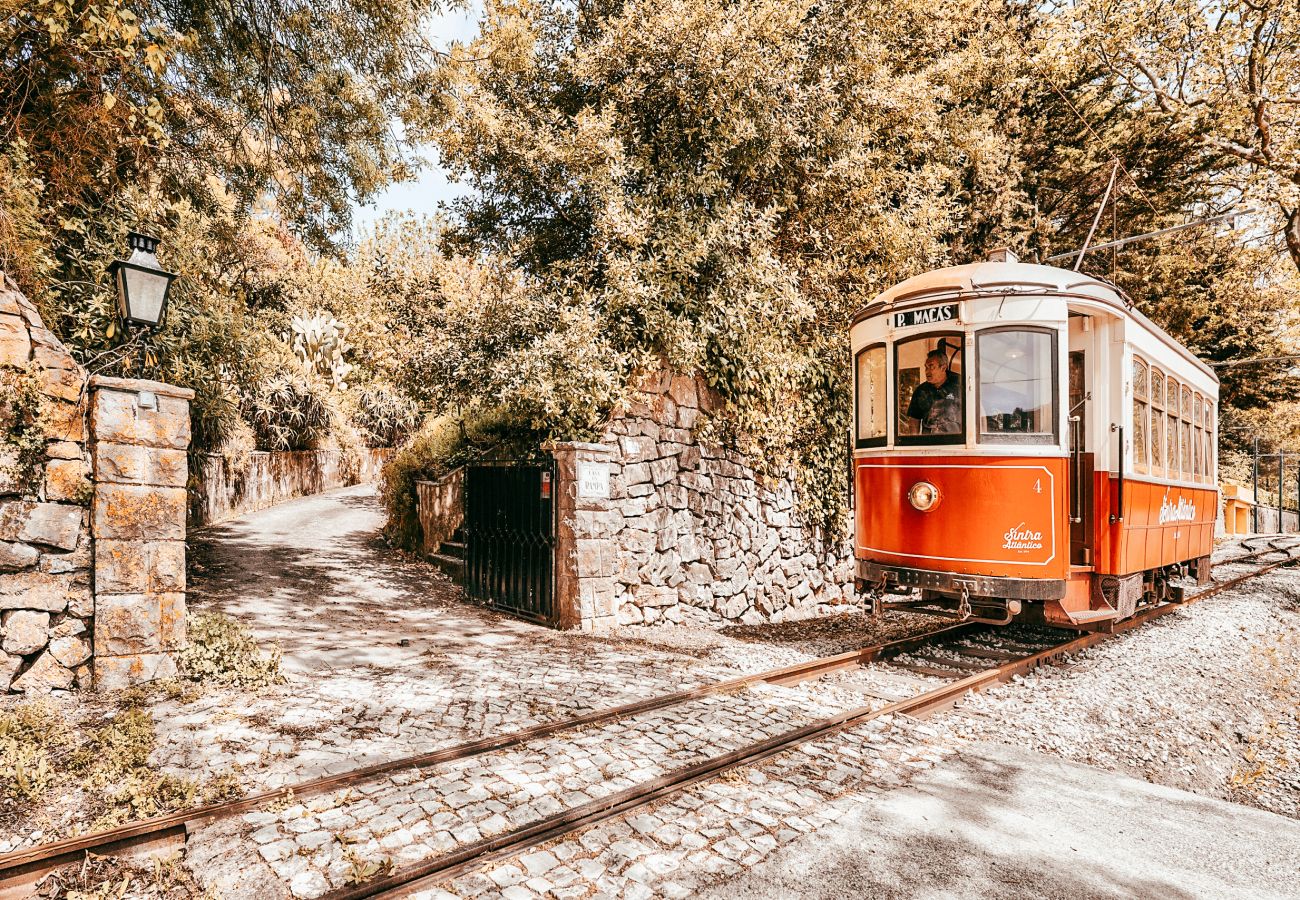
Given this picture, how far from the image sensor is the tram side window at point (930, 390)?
6.35 m

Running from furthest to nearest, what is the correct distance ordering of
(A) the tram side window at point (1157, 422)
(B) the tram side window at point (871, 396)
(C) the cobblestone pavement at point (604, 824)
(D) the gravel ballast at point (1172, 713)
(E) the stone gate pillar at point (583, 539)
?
(E) the stone gate pillar at point (583, 539)
(A) the tram side window at point (1157, 422)
(B) the tram side window at point (871, 396)
(D) the gravel ballast at point (1172, 713)
(C) the cobblestone pavement at point (604, 824)

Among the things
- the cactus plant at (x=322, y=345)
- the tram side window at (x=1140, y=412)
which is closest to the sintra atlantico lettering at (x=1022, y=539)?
the tram side window at (x=1140, y=412)

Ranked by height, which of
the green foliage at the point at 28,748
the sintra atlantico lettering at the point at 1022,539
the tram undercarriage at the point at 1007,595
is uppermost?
the sintra atlantico lettering at the point at 1022,539

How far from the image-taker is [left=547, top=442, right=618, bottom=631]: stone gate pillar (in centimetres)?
758

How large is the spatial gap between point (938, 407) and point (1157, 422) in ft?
9.82

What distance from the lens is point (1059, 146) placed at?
46.1 feet

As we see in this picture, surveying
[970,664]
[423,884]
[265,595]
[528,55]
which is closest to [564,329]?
[528,55]

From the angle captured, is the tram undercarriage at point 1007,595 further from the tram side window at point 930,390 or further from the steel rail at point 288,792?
the steel rail at point 288,792

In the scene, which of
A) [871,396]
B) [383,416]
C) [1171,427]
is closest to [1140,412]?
[1171,427]

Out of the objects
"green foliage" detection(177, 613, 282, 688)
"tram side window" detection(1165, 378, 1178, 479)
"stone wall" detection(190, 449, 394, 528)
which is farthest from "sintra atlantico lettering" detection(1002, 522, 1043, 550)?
"stone wall" detection(190, 449, 394, 528)

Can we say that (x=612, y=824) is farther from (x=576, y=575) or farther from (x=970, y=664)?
(x=970, y=664)

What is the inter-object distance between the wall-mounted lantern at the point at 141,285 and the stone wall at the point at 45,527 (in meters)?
0.52

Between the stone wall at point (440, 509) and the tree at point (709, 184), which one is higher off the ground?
the tree at point (709, 184)

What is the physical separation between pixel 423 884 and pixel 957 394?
18.3ft
